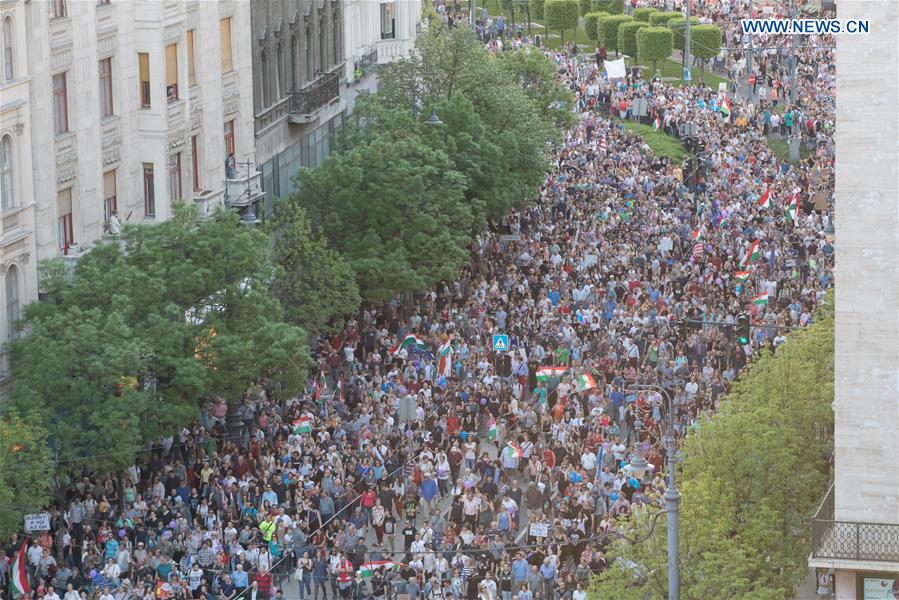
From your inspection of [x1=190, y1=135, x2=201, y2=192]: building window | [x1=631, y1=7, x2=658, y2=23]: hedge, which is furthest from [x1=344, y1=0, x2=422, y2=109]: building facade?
[x1=631, y1=7, x2=658, y2=23]: hedge

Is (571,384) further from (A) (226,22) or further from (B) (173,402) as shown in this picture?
(A) (226,22)

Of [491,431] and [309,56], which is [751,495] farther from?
[309,56]

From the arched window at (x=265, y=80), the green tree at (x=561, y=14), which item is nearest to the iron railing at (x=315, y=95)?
the arched window at (x=265, y=80)

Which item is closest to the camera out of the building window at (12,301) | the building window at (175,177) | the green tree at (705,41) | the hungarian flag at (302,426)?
the building window at (12,301)

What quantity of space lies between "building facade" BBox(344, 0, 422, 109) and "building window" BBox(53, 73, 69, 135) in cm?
2776

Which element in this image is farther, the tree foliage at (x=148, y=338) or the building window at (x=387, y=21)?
the building window at (x=387, y=21)

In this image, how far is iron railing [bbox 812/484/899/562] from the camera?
45156 millimetres

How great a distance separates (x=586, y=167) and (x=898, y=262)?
51.4 meters

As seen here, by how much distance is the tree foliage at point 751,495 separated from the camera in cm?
4634

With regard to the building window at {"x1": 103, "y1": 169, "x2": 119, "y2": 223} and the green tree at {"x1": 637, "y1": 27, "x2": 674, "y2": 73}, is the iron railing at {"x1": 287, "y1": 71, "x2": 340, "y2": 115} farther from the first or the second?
the green tree at {"x1": 637, "y1": 27, "x2": 674, "y2": 73}

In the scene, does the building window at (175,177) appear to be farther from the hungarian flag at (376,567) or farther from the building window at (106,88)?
the hungarian flag at (376,567)

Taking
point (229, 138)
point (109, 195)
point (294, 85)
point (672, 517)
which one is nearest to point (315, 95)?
point (294, 85)

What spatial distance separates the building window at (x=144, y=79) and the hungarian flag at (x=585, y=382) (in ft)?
49.4

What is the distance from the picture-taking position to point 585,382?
200 ft
